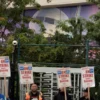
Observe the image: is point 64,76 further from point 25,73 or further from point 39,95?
point 25,73

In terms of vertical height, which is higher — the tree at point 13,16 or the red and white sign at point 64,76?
the tree at point 13,16

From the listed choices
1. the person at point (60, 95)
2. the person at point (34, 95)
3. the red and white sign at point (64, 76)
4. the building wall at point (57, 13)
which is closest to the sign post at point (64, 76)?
the red and white sign at point (64, 76)

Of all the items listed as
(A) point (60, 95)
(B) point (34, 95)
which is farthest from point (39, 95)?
(A) point (60, 95)

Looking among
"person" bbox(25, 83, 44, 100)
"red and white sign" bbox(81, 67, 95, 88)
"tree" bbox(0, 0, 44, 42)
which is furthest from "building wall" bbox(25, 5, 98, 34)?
"person" bbox(25, 83, 44, 100)

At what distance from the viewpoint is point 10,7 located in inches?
666

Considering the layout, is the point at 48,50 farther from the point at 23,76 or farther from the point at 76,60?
the point at 23,76

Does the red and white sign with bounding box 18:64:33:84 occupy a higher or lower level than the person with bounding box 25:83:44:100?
higher

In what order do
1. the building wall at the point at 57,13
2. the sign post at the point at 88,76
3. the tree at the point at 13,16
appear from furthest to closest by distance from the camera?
the building wall at the point at 57,13 < the tree at the point at 13,16 < the sign post at the point at 88,76

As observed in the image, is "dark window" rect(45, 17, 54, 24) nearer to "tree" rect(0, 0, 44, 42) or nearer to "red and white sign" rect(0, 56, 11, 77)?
"tree" rect(0, 0, 44, 42)

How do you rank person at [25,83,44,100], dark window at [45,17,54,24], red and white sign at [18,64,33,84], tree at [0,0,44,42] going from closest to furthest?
person at [25,83,44,100] < red and white sign at [18,64,33,84] < tree at [0,0,44,42] < dark window at [45,17,54,24]

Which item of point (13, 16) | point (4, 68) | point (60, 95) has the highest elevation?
point (13, 16)

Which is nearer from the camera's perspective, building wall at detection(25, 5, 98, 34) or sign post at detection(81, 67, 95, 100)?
sign post at detection(81, 67, 95, 100)

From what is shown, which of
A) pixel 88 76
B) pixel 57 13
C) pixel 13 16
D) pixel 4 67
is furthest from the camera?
pixel 57 13

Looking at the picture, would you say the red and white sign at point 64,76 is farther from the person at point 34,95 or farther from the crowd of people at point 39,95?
the person at point 34,95
